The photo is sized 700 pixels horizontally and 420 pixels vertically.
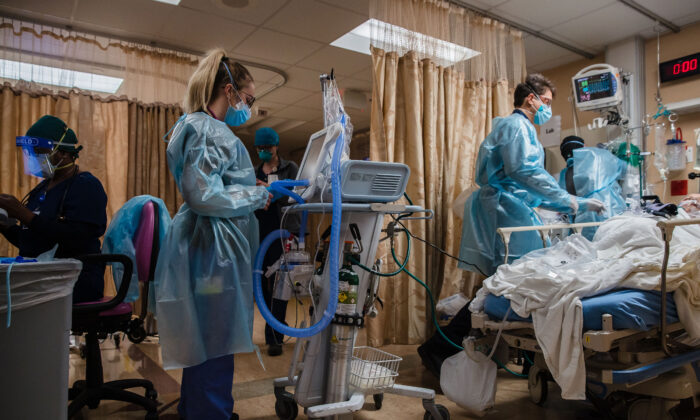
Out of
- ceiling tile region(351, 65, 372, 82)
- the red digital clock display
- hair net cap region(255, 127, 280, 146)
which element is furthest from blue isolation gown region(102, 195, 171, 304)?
the red digital clock display

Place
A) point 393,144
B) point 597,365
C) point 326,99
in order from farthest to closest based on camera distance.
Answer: point 393,144 < point 326,99 < point 597,365

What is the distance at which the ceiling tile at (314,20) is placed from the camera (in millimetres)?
3467

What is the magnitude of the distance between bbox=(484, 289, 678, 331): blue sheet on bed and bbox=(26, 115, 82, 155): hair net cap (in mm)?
2209

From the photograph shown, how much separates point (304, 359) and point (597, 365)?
102 cm

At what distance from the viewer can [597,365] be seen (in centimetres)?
154

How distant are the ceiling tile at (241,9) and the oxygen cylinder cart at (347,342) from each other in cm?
227

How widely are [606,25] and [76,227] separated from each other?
410cm

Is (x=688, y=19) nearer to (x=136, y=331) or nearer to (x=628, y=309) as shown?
(x=628, y=309)

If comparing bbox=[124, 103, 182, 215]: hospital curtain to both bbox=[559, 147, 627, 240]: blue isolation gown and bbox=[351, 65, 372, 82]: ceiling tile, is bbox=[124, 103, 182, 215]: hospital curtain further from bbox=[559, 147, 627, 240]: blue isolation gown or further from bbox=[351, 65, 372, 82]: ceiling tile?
bbox=[559, 147, 627, 240]: blue isolation gown

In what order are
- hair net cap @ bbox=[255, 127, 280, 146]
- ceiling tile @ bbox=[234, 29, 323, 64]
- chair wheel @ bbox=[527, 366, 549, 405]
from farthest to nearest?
ceiling tile @ bbox=[234, 29, 323, 64], hair net cap @ bbox=[255, 127, 280, 146], chair wheel @ bbox=[527, 366, 549, 405]

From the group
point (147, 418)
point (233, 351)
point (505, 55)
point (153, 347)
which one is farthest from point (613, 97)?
point (153, 347)

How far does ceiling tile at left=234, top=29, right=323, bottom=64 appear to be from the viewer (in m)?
3.96

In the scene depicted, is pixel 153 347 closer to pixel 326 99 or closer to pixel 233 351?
pixel 233 351

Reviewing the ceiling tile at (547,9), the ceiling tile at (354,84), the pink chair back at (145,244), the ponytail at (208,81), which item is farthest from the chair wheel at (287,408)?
the ceiling tile at (354,84)
